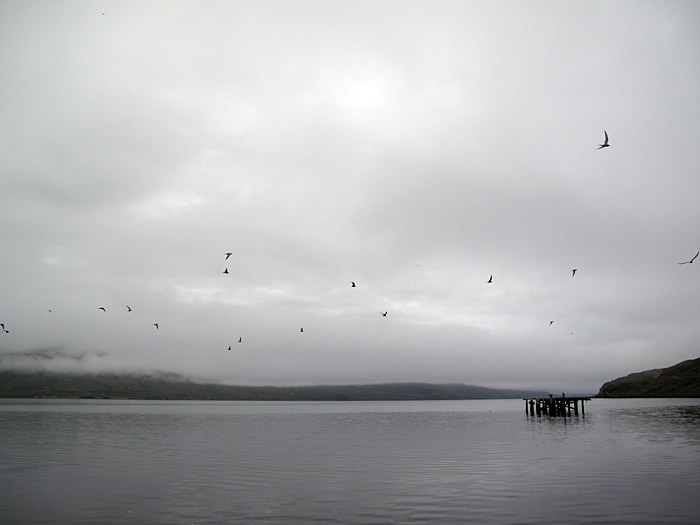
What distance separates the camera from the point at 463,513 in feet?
69.9

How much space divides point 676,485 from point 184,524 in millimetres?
23986

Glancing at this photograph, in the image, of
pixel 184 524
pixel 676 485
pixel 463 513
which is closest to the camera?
pixel 184 524

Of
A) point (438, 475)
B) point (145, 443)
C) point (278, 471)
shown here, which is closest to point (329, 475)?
point (278, 471)

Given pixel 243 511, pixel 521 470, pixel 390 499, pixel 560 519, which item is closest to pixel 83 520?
pixel 243 511

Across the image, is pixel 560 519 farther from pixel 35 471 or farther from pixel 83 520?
pixel 35 471

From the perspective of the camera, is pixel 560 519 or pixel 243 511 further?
pixel 243 511

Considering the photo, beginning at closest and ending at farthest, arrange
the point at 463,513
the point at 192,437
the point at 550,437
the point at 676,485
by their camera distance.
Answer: the point at 463,513
the point at 676,485
the point at 550,437
the point at 192,437

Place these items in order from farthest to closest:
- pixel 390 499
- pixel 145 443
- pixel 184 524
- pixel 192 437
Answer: pixel 192 437 < pixel 145 443 < pixel 390 499 < pixel 184 524

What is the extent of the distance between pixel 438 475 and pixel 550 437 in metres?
32.0

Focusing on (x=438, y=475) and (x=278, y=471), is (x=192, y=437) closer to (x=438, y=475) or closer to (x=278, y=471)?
(x=278, y=471)

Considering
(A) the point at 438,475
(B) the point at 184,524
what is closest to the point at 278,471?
(A) the point at 438,475

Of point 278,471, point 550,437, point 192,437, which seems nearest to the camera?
point 278,471

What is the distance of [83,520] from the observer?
2095 cm

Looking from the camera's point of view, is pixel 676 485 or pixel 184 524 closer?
pixel 184 524
